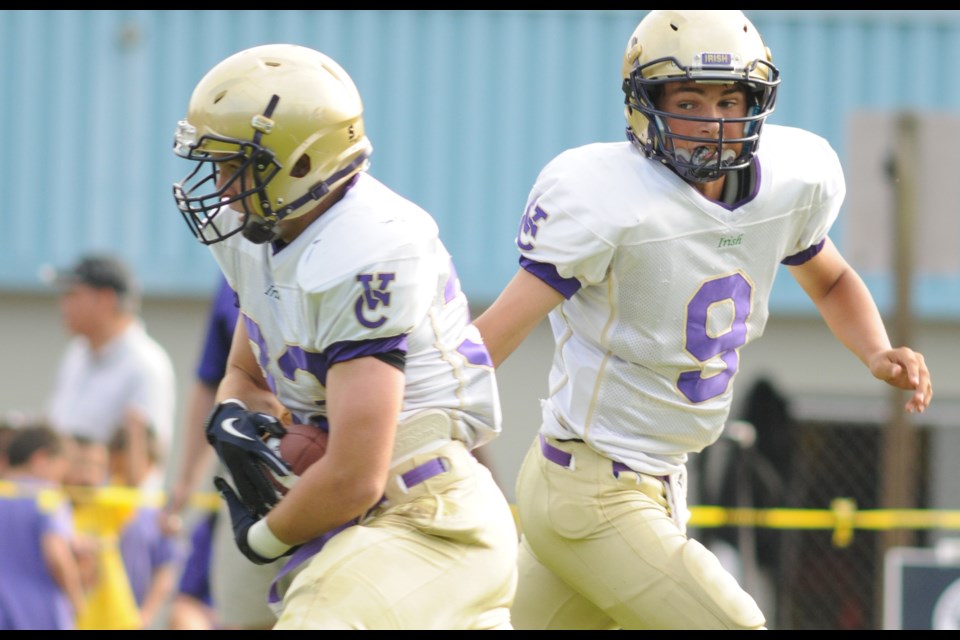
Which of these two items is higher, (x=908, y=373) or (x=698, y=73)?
(x=698, y=73)

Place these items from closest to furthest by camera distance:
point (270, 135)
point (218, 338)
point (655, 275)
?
1. point (270, 135)
2. point (655, 275)
3. point (218, 338)

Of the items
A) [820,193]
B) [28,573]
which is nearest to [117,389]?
[28,573]

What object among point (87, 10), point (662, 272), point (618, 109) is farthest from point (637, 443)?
point (87, 10)

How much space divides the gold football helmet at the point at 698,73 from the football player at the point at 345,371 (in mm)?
658

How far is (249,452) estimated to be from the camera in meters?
3.22

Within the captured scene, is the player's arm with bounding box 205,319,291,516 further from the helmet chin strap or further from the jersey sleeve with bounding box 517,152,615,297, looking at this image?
the jersey sleeve with bounding box 517,152,615,297

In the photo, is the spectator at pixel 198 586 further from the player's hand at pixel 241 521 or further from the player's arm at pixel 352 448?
the player's arm at pixel 352 448

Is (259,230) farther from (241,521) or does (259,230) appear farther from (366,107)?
(366,107)

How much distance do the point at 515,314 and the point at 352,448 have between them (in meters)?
0.65

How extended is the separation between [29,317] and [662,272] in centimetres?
773

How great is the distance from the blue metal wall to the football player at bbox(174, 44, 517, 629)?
7.06m

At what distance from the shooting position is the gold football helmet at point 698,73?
11.7 feet

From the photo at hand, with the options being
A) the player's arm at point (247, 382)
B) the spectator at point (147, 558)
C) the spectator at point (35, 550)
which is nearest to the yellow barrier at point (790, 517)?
the spectator at point (147, 558)

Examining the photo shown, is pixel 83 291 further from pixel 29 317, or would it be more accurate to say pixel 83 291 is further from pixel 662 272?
pixel 662 272
